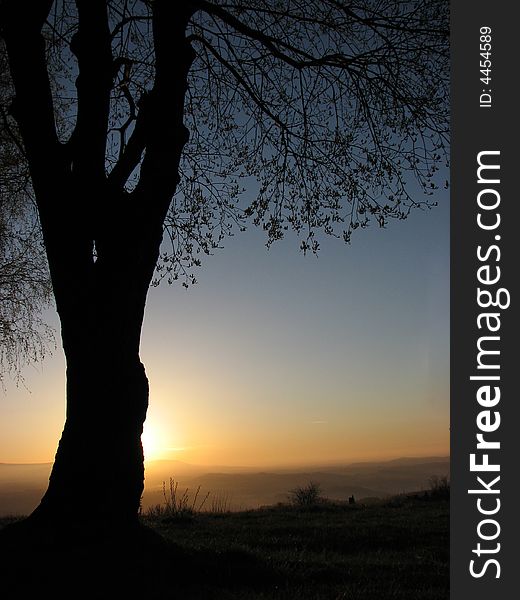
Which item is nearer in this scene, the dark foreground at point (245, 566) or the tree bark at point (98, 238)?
Result: the dark foreground at point (245, 566)

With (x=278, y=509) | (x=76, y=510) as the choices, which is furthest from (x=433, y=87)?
(x=278, y=509)

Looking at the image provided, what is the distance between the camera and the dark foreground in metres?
6.45

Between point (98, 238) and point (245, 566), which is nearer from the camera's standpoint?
point (245, 566)

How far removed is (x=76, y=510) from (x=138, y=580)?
1.10 metres

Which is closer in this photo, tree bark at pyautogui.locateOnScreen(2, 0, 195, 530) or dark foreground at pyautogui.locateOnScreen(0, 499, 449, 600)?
dark foreground at pyautogui.locateOnScreen(0, 499, 449, 600)

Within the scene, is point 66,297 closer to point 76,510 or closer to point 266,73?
point 76,510

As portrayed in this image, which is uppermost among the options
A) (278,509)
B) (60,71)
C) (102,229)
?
(60,71)

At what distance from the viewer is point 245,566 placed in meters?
7.85

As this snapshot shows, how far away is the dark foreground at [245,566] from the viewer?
21.1ft

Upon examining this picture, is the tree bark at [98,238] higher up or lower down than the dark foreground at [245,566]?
higher up

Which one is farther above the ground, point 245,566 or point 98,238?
point 98,238

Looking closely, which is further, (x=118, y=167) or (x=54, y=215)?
(x=118, y=167)

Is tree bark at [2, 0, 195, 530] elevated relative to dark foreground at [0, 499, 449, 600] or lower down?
elevated

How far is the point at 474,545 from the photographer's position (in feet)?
21.4
